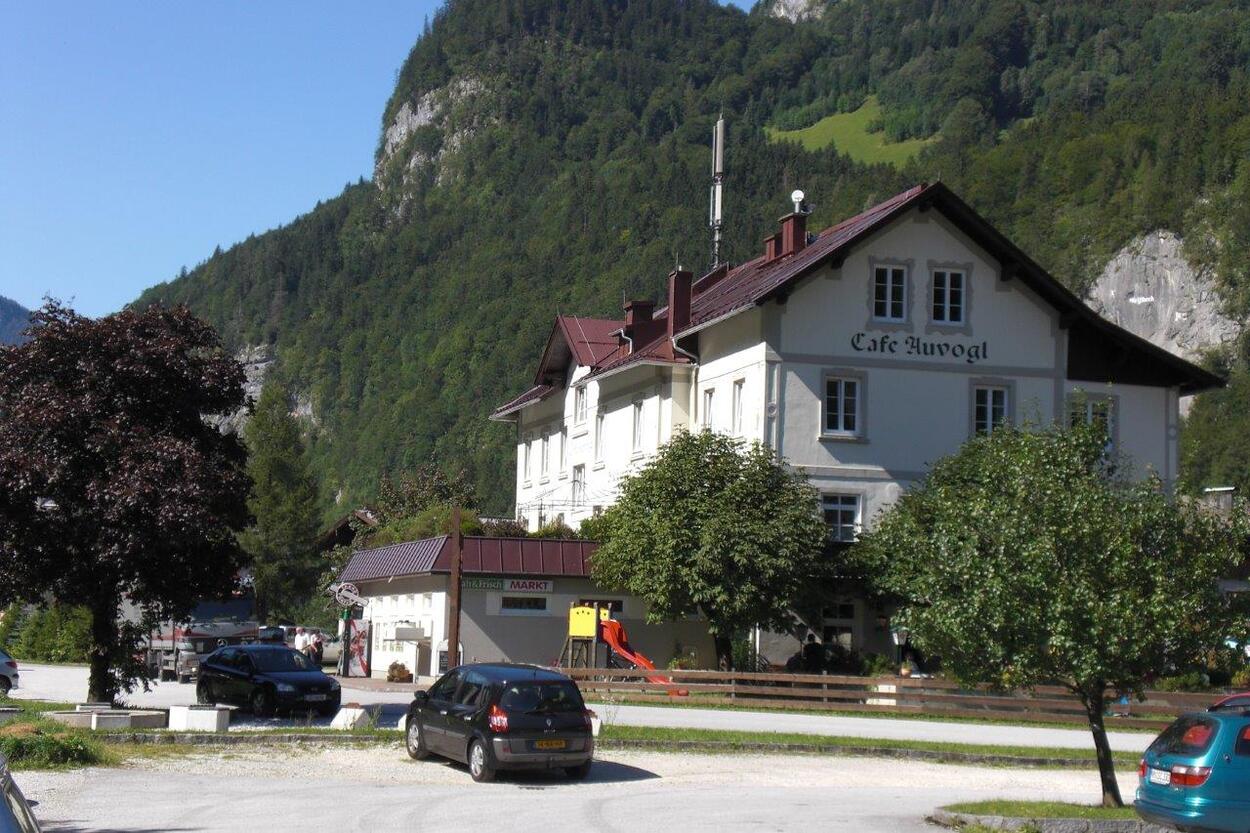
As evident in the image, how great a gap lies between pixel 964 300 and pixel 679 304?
8338 millimetres

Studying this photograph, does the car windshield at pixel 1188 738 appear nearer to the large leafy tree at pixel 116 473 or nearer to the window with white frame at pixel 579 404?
the large leafy tree at pixel 116 473

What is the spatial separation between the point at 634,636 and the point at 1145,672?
24705mm

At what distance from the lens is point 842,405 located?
42.2m

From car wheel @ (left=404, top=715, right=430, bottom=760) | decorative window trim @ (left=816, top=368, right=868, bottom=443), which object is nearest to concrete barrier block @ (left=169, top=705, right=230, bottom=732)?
car wheel @ (left=404, top=715, right=430, bottom=760)

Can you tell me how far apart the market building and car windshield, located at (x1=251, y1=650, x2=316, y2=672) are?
9679 millimetres

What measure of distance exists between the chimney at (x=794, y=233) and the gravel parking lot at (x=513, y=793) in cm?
2605

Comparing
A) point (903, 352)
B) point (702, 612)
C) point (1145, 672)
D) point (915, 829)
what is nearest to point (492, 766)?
point (915, 829)

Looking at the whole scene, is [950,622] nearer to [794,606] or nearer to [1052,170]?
[794,606]

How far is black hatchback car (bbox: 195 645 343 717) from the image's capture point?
29.0 metres

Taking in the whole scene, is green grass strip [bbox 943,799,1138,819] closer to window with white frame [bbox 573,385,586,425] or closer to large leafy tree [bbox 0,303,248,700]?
large leafy tree [bbox 0,303,248,700]

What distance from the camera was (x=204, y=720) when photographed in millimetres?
24219

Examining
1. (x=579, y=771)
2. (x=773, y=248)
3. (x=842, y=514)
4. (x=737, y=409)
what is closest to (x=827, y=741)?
(x=579, y=771)

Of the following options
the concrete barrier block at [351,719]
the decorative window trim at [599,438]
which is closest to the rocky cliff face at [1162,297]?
the decorative window trim at [599,438]

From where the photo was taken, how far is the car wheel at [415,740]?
21.5 meters
